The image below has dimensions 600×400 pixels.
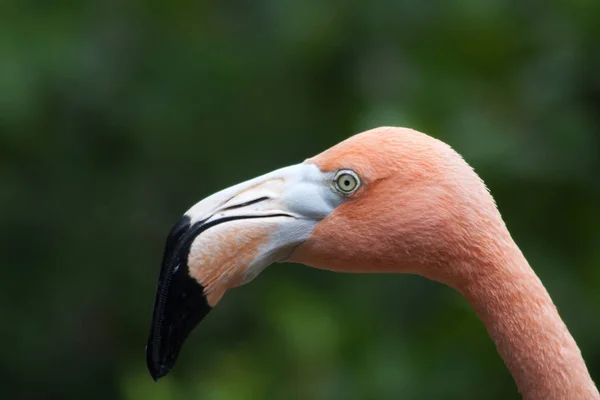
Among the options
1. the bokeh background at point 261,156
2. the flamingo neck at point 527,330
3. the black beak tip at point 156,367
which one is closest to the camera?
the flamingo neck at point 527,330

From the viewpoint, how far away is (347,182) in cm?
156

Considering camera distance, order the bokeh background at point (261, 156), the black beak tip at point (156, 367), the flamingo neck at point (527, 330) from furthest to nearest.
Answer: the bokeh background at point (261, 156) → the black beak tip at point (156, 367) → the flamingo neck at point (527, 330)

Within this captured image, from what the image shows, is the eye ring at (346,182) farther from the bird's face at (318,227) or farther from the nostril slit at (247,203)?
the nostril slit at (247,203)

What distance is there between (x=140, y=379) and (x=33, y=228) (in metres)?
1.32

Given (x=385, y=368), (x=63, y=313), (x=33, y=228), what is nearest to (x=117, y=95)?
(x=33, y=228)

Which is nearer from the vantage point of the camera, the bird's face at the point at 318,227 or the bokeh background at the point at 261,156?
the bird's face at the point at 318,227

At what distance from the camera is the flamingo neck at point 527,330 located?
1.48 metres

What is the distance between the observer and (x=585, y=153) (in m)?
3.62

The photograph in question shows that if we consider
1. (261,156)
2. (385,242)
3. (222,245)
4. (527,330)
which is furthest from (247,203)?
(261,156)

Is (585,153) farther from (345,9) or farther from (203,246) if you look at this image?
(203,246)

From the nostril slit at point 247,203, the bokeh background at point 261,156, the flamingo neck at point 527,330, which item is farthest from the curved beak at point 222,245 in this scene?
the bokeh background at point 261,156

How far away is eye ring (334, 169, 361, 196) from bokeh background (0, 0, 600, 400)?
5.56 ft

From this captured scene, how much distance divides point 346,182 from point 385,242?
0.13 metres

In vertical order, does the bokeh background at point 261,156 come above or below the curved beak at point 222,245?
below
